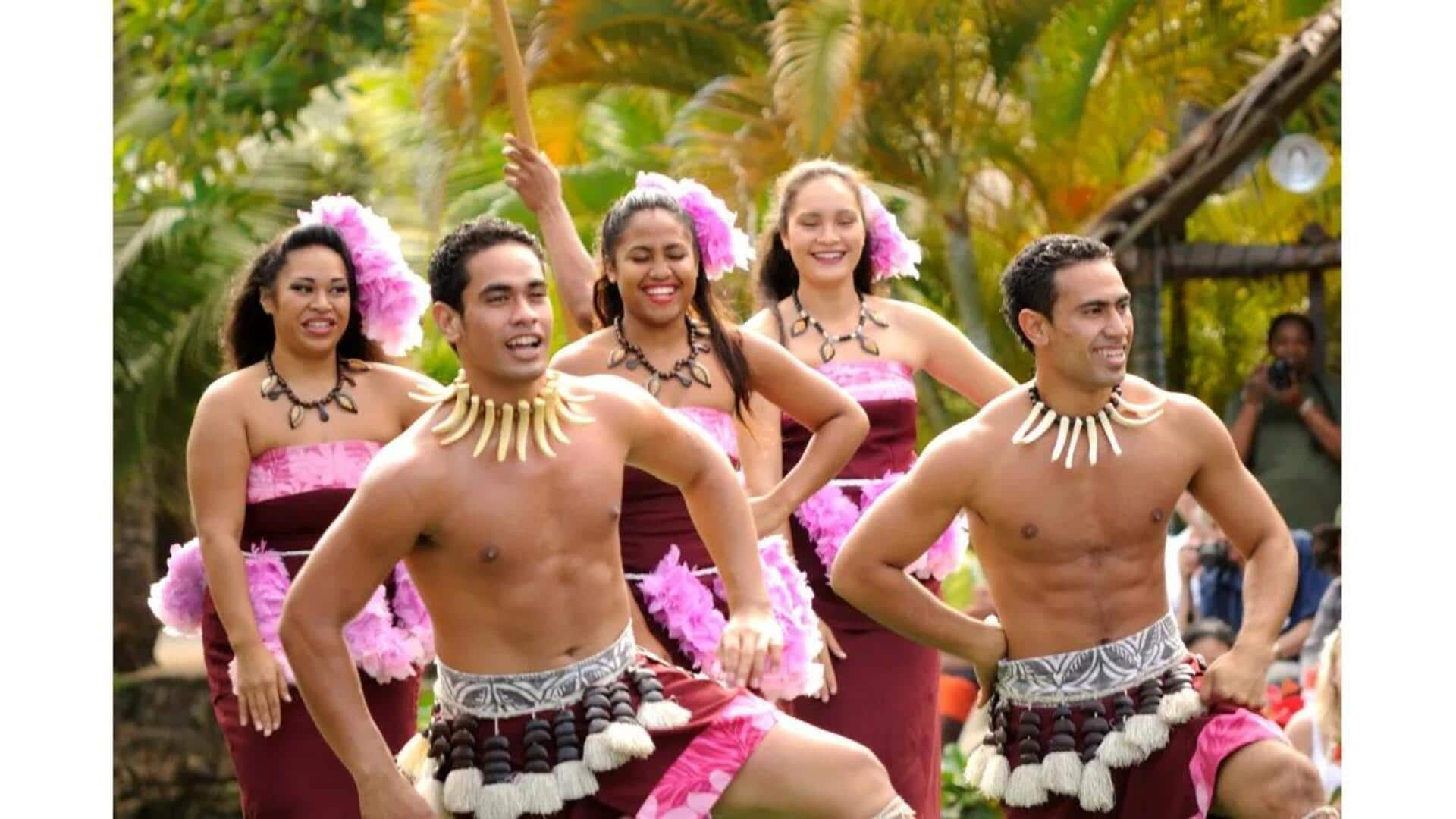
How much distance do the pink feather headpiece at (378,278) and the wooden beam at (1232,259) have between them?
6.06m

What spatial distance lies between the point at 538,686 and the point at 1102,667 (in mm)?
1134

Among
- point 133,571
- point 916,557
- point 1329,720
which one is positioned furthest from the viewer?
point 133,571

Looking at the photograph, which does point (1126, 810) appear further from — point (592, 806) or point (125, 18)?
point (125, 18)

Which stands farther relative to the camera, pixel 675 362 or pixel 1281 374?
pixel 1281 374

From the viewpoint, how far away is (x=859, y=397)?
6723 millimetres

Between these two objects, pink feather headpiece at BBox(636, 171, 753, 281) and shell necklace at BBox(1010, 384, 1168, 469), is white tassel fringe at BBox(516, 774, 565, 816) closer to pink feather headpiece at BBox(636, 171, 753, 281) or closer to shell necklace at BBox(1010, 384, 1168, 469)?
shell necklace at BBox(1010, 384, 1168, 469)

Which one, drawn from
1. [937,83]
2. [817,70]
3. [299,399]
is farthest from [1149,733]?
[937,83]

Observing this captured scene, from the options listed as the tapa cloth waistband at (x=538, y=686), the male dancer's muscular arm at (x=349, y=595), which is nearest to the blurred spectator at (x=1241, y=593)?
the tapa cloth waistband at (x=538, y=686)

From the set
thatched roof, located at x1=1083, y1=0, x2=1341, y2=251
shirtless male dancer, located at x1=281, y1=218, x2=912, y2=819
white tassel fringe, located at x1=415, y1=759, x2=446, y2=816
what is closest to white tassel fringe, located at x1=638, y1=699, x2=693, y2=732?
shirtless male dancer, located at x1=281, y1=218, x2=912, y2=819

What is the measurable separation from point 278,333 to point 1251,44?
7.62 m

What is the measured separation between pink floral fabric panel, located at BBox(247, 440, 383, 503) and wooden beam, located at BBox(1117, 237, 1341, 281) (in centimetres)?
643

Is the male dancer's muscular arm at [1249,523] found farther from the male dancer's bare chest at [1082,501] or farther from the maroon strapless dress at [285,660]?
the maroon strapless dress at [285,660]

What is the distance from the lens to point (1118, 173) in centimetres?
1262

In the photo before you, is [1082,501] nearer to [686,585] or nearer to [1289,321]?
[686,585]
